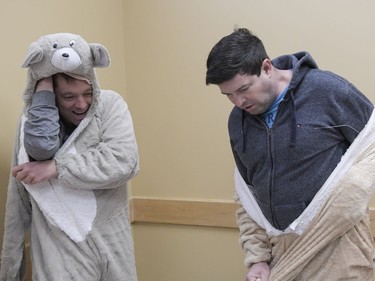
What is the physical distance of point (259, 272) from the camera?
1393 millimetres

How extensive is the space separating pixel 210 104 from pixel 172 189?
1.66 ft

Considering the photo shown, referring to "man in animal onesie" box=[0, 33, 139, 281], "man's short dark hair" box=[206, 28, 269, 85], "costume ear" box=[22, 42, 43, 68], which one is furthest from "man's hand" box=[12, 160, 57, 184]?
"man's short dark hair" box=[206, 28, 269, 85]

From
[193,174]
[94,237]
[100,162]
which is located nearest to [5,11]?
[100,162]

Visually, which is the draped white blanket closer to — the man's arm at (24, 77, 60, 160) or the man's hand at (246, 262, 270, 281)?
the man's arm at (24, 77, 60, 160)

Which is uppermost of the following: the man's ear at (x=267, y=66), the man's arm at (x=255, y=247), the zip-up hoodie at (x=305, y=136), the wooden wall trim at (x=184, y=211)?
the man's ear at (x=267, y=66)

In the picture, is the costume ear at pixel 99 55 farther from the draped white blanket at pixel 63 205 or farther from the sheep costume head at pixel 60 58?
the draped white blanket at pixel 63 205

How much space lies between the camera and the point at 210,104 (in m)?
2.21

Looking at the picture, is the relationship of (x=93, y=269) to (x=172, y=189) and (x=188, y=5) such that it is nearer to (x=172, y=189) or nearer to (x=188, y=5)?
(x=172, y=189)

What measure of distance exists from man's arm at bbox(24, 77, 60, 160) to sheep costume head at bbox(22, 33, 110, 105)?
4cm

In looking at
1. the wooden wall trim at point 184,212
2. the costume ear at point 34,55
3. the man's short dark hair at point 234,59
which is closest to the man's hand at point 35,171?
the costume ear at point 34,55

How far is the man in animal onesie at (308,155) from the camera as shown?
4.15ft

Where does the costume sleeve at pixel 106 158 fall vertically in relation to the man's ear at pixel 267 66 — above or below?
below

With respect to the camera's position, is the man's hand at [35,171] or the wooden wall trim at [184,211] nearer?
the man's hand at [35,171]

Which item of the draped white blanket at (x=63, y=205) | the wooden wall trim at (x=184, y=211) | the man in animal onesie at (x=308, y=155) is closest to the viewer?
the man in animal onesie at (x=308, y=155)
